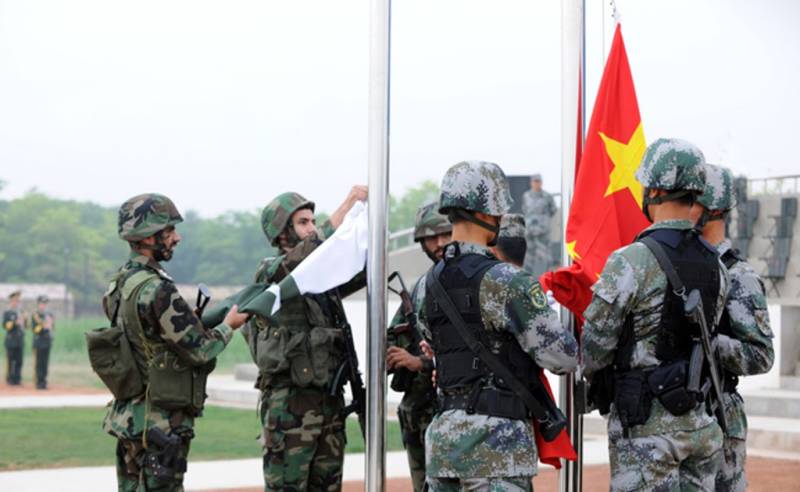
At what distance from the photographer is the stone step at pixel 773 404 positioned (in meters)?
15.8

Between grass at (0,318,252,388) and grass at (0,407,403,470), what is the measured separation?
7589 millimetres

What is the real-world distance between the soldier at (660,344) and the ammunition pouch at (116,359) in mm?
2450

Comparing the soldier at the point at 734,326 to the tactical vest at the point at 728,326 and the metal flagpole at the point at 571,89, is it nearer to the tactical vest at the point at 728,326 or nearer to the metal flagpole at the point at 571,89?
the tactical vest at the point at 728,326

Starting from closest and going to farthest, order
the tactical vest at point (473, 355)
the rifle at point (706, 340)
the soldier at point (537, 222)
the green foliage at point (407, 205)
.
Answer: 1. the rifle at point (706, 340)
2. the tactical vest at point (473, 355)
3. the soldier at point (537, 222)
4. the green foliage at point (407, 205)

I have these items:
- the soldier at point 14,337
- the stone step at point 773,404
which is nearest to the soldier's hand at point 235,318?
the stone step at point 773,404

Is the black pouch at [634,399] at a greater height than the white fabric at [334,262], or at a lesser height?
lesser

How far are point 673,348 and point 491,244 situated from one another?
0.91 m

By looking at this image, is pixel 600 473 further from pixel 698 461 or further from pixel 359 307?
pixel 359 307

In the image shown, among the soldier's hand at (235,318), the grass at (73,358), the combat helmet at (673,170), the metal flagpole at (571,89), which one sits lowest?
the grass at (73,358)

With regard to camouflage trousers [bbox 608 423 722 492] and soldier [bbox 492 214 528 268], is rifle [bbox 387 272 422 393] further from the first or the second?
camouflage trousers [bbox 608 423 722 492]

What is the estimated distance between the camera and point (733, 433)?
615cm

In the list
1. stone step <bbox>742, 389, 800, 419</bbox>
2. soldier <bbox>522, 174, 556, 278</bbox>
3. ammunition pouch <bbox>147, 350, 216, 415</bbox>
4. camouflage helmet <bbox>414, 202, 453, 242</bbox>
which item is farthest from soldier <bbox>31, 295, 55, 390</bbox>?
ammunition pouch <bbox>147, 350, 216, 415</bbox>

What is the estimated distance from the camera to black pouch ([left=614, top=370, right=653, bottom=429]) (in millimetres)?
5332

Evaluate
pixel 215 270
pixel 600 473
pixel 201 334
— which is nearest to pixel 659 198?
pixel 201 334
